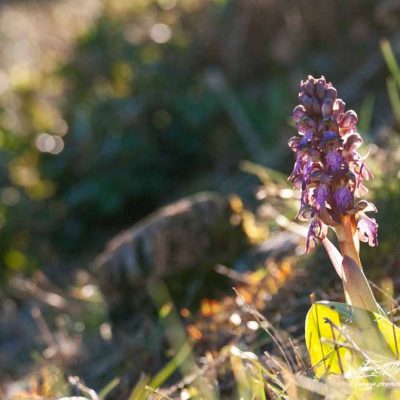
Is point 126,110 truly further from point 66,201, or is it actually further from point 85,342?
point 85,342

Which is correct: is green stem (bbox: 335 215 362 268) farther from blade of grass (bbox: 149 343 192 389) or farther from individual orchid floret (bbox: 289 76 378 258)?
blade of grass (bbox: 149 343 192 389)

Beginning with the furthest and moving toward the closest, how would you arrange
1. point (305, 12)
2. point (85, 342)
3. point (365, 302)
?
1. point (305, 12)
2. point (85, 342)
3. point (365, 302)

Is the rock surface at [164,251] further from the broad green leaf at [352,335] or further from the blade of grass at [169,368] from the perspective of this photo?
the broad green leaf at [352,335]

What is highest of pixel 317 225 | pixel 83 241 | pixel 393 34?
pixel 317 225

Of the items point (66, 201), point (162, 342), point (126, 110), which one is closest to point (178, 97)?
point (126, 110)

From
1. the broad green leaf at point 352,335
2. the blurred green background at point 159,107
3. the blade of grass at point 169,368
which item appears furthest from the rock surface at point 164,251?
the broad green leaf at point 352,335
